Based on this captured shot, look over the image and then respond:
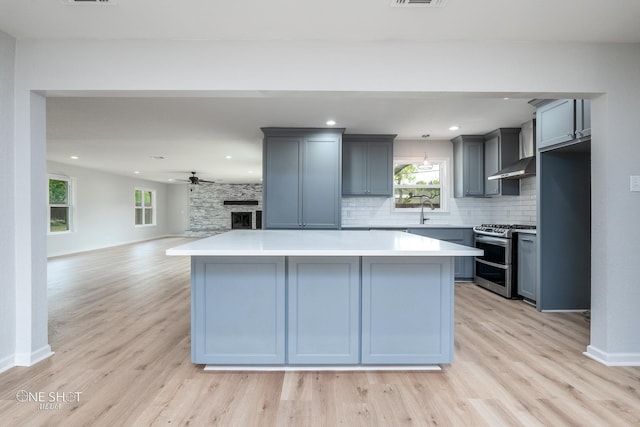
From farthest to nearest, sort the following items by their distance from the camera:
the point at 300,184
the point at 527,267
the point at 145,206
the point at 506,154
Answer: the point at 145,206, the point at 506,154, the point at 300,184, the point at 527,267

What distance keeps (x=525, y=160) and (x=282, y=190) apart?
3.17 meters

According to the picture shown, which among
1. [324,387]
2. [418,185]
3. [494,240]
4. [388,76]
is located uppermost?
Result: [388,76]

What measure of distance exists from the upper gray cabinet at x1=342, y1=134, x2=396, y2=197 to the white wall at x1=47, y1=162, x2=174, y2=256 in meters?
7.05

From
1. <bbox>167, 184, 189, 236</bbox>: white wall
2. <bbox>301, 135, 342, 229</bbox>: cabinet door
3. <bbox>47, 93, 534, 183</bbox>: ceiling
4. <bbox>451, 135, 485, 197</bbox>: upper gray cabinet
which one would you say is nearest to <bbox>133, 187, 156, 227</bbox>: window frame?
<bbox>167, 184, 189, 236</bbox>: white wall

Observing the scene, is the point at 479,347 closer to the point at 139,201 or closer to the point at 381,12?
the point at 381,12

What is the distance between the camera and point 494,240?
4445 millimetres

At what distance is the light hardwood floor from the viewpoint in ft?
5.86

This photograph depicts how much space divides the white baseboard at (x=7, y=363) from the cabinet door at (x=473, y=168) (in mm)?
5401

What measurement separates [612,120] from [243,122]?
375 cm

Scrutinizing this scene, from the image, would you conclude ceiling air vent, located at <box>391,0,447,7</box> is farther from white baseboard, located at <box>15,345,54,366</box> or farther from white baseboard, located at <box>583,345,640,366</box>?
white baseboard, located at <box>15,345,54,366</box>

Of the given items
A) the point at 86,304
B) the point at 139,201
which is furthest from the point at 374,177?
the point at 139,201

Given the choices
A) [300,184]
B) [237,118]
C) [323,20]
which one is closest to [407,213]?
[300,184]

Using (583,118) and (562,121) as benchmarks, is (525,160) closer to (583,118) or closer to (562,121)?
(562,121)

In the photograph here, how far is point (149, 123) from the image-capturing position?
4.56 metres
